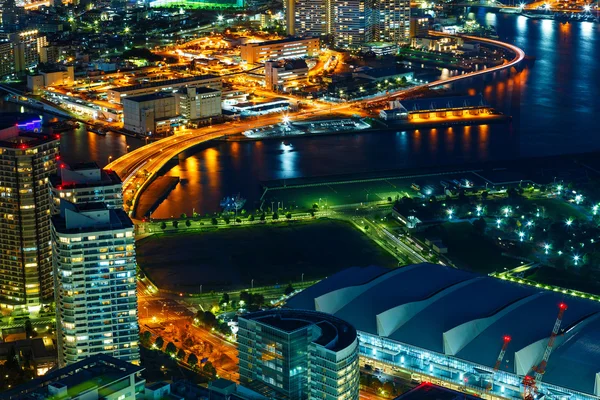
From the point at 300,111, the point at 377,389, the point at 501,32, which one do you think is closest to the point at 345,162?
the point at 300,111

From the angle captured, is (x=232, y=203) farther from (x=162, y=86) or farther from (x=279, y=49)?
(x=279, y=49)

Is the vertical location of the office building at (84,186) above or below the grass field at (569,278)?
above

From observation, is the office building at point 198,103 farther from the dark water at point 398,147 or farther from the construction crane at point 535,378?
the construction crane at point 535,378

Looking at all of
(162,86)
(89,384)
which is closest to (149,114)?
(162,86)

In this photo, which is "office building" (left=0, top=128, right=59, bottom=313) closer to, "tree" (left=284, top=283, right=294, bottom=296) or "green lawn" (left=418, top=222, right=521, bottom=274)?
"tree" (left=284, top=283, right=294, bottom=296)

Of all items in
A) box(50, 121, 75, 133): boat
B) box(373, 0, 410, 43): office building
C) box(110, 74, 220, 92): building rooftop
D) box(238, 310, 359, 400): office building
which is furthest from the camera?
box(373, 0, 410, 43): office building

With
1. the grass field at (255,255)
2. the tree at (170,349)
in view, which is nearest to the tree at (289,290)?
the grass field at (255,255)

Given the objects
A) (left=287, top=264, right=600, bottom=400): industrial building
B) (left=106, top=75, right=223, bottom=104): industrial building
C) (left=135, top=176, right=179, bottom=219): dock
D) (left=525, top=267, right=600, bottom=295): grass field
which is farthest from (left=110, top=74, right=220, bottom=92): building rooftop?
(left=287, top=264, right=600, bottom=400): industrial building
